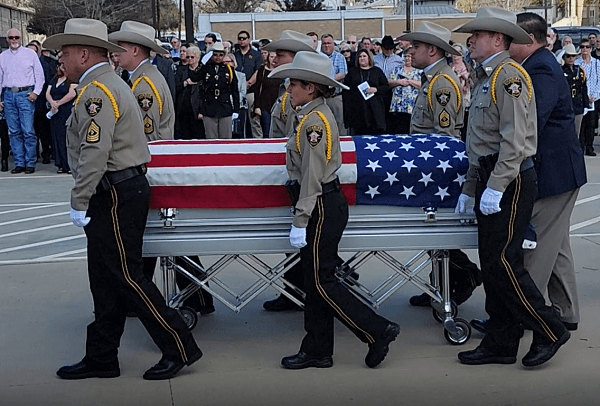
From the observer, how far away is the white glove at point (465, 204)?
206 inches

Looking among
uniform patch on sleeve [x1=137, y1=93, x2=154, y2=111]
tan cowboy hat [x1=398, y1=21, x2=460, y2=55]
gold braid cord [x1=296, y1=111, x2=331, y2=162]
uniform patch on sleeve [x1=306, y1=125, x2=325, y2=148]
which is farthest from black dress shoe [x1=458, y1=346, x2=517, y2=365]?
uniform patch on sleeve [x1=137, y1=93, x2=154, y2=111]

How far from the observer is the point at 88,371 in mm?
5137

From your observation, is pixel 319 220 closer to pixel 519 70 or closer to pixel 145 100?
pixel 519 70

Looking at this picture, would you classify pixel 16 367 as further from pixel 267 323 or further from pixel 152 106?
pixel 152 106

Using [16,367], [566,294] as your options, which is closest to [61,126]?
[16,367]

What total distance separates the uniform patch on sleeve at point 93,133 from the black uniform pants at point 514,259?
2.03 meters

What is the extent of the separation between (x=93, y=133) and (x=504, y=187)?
2126 mm

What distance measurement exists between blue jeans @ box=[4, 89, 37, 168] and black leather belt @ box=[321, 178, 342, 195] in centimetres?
998

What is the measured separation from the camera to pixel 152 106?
21.4 feet

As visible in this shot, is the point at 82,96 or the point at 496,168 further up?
the point at 82,96

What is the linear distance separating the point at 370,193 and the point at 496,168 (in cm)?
80

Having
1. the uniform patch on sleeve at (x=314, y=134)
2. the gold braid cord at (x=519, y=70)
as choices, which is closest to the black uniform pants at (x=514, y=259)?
the gold braid cord at (x=519, y=70)

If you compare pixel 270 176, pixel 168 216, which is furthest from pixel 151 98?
pixel 270 176

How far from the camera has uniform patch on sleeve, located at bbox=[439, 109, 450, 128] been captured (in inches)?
240
